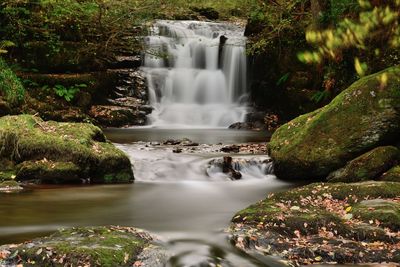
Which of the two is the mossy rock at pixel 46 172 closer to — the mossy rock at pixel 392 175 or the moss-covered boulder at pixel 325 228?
the moss-covered boulder at pixel 325 228

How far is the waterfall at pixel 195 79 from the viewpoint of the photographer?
16953 mm

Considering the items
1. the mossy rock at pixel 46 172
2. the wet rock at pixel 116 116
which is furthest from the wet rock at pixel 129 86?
the mossy rock at pixel 46 172

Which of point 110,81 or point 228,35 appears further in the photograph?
point 228,35

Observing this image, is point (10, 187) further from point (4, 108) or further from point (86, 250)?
point (4, 108)

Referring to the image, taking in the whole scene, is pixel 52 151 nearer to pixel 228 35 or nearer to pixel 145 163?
pixel 145 163

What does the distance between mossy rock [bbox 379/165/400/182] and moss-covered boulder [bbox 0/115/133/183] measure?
14.4ft

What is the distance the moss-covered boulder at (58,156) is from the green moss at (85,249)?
3533 mm

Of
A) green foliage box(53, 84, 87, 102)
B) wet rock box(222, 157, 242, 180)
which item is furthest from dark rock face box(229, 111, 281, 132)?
wet rock box(222, 157, 242, 180)

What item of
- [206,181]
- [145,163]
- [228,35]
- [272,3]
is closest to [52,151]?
[145,163]

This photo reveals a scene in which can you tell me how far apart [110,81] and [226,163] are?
29.6ft

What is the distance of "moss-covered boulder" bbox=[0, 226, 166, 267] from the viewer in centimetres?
396

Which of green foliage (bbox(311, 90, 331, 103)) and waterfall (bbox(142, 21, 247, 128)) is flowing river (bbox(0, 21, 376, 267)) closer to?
waterfall (bbox(142, 21, 247, 128))

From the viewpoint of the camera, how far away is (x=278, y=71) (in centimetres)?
1644

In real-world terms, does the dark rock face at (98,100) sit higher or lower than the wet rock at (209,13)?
lower
